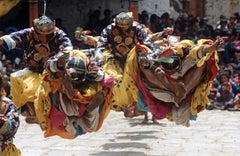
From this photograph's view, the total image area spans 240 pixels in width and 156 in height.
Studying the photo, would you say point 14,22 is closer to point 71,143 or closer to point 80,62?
point 71,143

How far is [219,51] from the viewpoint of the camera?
16.1 meters

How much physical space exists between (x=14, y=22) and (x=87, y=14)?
2237 mm

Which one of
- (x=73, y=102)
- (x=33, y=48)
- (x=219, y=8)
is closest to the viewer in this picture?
(x=73, y=102)

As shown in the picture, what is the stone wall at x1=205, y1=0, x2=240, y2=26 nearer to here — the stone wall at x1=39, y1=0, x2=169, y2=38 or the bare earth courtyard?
the stone wall at x1=39, y1=0, x2=169, y2=38

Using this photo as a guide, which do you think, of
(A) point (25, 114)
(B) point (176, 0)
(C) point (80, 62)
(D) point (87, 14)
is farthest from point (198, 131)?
(B) point (176, 0)

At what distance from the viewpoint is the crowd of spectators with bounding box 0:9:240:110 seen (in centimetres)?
1396

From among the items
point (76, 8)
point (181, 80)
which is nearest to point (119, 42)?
point (181, 80)

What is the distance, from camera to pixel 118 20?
998 cm

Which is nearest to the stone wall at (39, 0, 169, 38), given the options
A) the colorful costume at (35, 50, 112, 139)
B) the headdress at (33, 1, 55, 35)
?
the headdress at (33, 1, 55, 35)

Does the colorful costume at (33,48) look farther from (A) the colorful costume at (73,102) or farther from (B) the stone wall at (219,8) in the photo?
(B) the stone wall at (219,8)

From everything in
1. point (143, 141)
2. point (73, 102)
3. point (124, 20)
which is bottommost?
point (143, 141)

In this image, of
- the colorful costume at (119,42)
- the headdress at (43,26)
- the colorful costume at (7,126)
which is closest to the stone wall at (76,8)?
the colorful costume at (119,42)

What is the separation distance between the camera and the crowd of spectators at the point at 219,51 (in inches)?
550

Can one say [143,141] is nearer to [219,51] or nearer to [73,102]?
[73,102]
